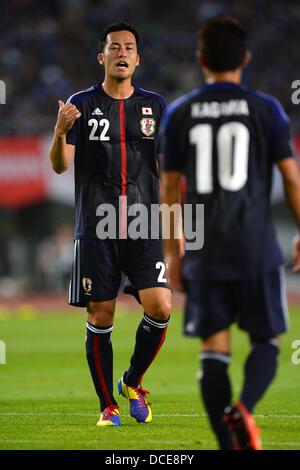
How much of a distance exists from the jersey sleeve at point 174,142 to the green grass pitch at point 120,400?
170 cm

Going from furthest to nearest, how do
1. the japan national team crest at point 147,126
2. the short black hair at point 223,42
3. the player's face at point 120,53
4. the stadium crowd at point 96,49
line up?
the stadium crowd at point 96,49 < the japan national team crest at point 147,126 < the player's face at point 120,53 < the short black hair at point 223,42

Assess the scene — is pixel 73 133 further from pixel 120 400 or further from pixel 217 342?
pixel 120 400

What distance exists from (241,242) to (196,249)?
0.24 m

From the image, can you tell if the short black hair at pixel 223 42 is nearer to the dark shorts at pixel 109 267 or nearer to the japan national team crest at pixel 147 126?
the japan national team crest at pixel 147 126

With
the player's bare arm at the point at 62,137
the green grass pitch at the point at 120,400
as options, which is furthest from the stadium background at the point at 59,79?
the player's bare arm at the point at 62,137

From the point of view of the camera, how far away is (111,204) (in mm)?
7027

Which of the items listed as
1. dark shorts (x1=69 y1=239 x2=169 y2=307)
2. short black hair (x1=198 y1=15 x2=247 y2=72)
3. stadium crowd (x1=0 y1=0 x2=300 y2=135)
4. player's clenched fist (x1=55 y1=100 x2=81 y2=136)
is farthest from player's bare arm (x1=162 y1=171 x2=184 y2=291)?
stadium crowd (x1=0 y1=0 x2=300 y2=135)

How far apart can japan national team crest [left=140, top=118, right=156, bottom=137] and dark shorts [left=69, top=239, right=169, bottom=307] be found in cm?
75

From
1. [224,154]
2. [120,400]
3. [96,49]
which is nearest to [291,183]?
[224,154]

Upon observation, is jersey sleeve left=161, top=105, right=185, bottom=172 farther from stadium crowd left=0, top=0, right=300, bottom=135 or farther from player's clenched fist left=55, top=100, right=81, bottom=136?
stadium crowd left=0, top=0, right=300, bottom=135

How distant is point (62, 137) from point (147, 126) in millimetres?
900

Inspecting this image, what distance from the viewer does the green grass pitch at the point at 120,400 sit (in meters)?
6.18
